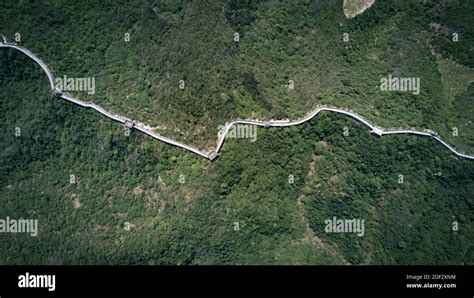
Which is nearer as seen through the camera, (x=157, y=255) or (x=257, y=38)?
(x=157, y=255)

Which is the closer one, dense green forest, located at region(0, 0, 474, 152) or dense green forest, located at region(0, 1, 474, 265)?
dense green forest, located at region(0, 1, 474, 265)

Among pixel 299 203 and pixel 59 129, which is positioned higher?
pixel 59 129

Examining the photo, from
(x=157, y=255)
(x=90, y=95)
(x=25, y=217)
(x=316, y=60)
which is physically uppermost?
→ (x=316, y=60)

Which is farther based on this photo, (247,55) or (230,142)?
(247,55)

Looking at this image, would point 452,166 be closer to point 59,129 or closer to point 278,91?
point 278,91

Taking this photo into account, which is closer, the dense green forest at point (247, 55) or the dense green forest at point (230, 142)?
the dense green forest at point (230, 142)

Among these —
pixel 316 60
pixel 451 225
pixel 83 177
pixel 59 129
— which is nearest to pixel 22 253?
pixel 83 177

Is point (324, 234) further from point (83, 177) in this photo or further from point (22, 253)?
point (22, 253)

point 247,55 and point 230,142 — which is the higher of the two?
point 247,55
